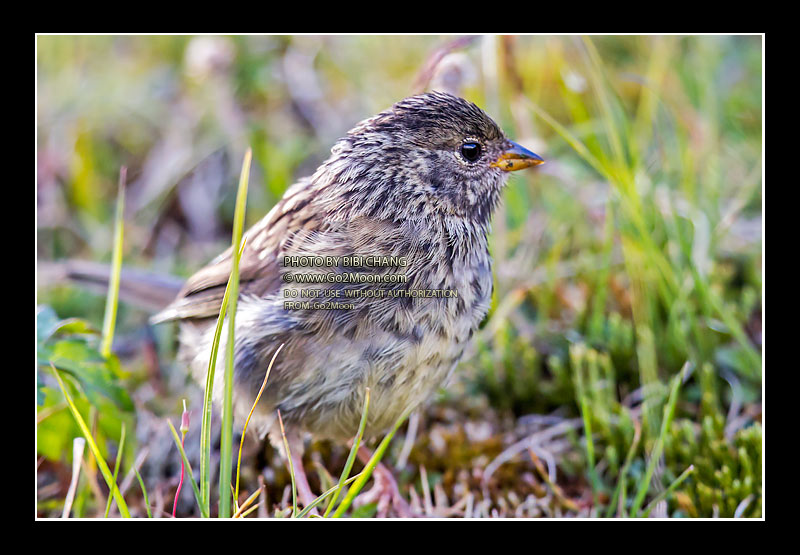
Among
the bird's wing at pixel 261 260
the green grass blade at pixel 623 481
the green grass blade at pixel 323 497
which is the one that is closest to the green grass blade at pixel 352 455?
the green grass blade at pixel 323 497

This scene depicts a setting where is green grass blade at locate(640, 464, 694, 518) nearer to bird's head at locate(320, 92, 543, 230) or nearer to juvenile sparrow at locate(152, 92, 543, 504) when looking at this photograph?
juvenile sparrow at locate(152, 92, 543, 504)

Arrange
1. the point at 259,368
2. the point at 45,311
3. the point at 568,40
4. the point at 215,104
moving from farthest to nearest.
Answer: the point at 215,104 → the point at 568,40 → the point at 45,311 → the point at 259,368

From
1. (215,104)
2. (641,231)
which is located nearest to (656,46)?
(641,231)

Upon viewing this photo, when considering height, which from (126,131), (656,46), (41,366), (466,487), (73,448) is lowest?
Answer: (466,487)

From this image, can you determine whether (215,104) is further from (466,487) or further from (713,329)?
(713,329)

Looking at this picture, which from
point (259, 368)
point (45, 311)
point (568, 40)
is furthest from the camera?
point (568, 40)

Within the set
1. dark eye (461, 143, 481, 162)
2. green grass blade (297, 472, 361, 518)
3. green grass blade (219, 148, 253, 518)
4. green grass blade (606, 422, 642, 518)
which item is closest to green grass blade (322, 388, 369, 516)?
green grass blade (297, 472, 361, 518)
